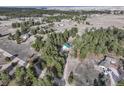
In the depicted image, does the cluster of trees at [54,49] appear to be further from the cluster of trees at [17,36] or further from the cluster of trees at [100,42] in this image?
the cluster of trees at [17,36]

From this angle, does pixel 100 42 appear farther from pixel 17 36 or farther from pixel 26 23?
pixel 17 36

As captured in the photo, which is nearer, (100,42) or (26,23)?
(100,42)

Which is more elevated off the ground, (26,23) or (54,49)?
(26,23)

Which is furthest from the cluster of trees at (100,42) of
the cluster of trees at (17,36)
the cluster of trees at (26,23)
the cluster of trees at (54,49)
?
the cluster of trees at (17,36)

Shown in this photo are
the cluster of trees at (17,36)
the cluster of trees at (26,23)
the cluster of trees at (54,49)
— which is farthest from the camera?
the cluster of trees at (17,36)

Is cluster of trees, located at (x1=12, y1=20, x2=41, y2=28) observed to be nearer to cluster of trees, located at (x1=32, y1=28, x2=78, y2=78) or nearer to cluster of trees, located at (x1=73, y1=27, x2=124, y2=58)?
cluster of trees, located at (x1=32, y1=28, x2=78, y2=78)

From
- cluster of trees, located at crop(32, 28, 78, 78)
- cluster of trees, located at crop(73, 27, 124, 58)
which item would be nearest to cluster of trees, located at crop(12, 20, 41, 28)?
cluster of trees, located at crop(32, 28, 78, 78)

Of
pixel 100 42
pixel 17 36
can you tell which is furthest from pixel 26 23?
pixel 100 42
